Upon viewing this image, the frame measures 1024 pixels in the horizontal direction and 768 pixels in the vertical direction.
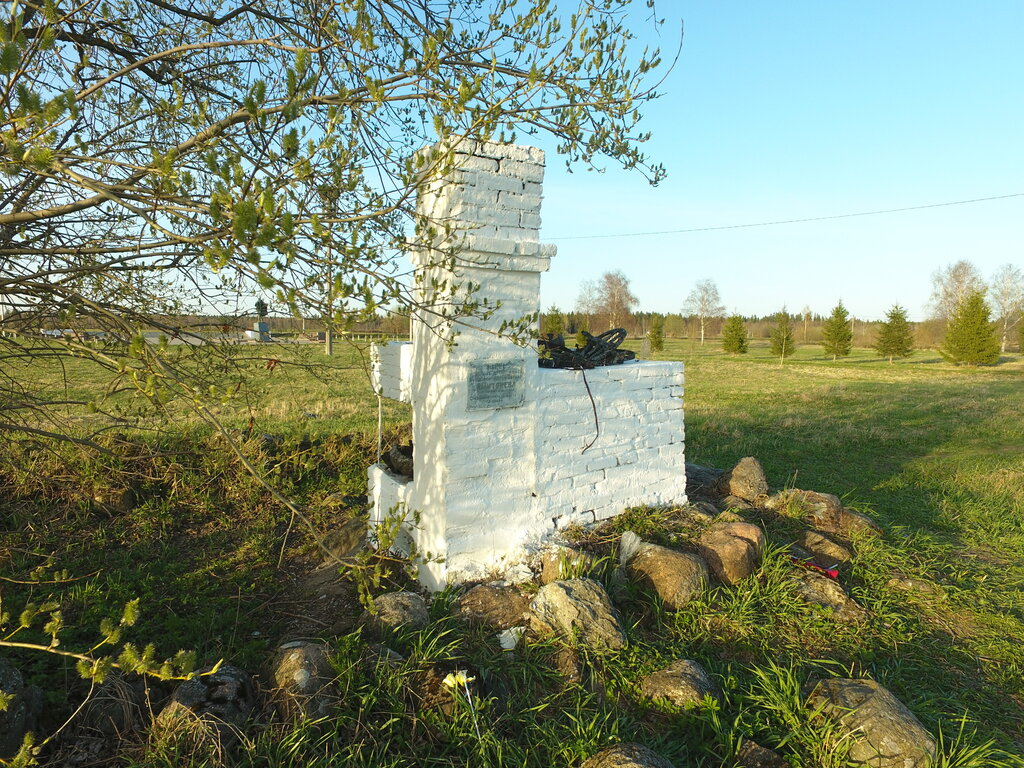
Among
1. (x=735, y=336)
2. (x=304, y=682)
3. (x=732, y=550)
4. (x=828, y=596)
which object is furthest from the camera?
(x=735, y=336)

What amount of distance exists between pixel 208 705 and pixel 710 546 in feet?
11.3

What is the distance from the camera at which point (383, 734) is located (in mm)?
2836

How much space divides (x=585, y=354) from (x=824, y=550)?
260 cm

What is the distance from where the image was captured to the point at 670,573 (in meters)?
4.08

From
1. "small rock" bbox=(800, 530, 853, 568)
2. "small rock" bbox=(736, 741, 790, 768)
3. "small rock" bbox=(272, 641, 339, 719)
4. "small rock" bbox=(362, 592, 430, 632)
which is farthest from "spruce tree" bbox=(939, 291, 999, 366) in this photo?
"small rock" bbox=(272, 641, 339, 719)

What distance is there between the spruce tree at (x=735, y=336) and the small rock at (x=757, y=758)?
133ft

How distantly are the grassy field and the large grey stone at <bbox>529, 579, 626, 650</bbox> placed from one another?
117 mm

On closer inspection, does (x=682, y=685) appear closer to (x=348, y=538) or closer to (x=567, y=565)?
(x=567, y=565)

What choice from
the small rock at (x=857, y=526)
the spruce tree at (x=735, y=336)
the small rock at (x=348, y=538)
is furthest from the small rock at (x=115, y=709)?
the spruce tree at (x=735, y=336)

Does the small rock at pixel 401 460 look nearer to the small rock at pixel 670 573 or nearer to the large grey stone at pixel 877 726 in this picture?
the small rock at pixel 670 573

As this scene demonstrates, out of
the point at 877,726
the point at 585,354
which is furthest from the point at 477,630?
the point at 585,354

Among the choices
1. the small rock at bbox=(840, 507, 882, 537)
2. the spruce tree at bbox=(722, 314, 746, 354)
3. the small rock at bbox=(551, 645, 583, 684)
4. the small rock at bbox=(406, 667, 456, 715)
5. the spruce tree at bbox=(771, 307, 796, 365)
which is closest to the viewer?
the small rock at bbox=(406, 667, 456, 715)

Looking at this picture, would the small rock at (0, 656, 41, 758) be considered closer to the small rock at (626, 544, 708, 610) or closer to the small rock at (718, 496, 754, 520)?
the small rock at (626, 544, 708, 610)

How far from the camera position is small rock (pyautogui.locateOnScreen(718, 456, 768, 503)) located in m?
5.88
